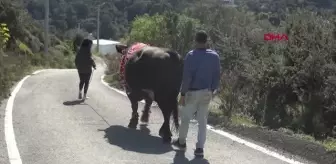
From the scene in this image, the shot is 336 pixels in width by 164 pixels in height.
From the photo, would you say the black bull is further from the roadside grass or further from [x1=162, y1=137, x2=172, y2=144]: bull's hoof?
the roadside grass

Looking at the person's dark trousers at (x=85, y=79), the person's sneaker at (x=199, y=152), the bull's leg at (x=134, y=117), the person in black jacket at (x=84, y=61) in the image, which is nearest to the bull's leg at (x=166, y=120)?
the person's sneaker at (x=199, y=152)

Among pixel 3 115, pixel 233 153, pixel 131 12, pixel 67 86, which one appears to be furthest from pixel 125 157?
pixel 131 12

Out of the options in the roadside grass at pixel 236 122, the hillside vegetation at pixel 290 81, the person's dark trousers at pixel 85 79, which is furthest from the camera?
the person's dark trousers at pixel 85 79

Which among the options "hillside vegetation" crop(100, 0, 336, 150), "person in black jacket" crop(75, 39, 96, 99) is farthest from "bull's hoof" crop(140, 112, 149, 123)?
"person in black jacket" crop(75, 39, 96, 99)

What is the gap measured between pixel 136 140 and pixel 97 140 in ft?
2.30

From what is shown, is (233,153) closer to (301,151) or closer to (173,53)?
(301,151)

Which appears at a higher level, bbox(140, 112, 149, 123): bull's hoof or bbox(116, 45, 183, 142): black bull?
bbox(116, 45, 183, 142): black bull

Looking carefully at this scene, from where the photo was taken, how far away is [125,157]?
809 centimetres

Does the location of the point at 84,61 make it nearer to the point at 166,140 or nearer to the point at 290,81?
the point at 290,81

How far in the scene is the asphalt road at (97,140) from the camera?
7.97 meters

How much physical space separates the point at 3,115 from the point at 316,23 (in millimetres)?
7891

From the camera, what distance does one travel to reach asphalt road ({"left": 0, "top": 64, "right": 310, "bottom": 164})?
7.97 metres

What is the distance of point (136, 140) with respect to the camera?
30.8 feet

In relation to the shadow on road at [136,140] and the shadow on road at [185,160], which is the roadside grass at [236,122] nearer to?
the shadow on road at [136,140]
